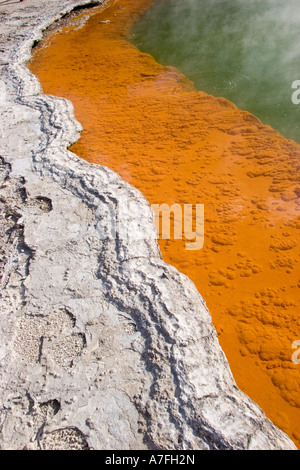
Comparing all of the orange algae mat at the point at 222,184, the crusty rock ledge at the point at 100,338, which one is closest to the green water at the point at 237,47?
the orange algae mat at the point at 222,184

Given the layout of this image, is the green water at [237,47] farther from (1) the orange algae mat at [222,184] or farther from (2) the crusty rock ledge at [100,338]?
(2) the crusty rock ledge at [100,338]

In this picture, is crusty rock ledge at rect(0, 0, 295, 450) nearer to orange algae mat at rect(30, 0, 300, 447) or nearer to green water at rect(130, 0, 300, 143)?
orange algae mat at rect(30, 0, 300, 447)

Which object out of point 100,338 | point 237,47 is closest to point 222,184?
point 100,338

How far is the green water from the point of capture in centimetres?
445

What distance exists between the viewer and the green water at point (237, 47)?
4.45 m

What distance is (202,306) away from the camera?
2049mm

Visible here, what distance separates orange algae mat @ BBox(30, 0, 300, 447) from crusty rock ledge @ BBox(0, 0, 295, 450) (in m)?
0.26

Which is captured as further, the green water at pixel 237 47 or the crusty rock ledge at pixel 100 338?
the green water at pixel 237 47

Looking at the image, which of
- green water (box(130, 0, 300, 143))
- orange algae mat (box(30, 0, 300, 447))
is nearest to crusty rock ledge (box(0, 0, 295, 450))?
orange algae mat (box(30, 0, 300, 447))

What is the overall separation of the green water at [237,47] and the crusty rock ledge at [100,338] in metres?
2.51

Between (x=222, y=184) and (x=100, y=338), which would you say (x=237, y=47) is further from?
(x=100, y=338)

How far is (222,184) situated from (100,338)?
1.88 m

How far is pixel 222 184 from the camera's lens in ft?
10.2
